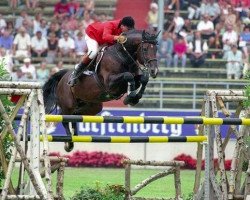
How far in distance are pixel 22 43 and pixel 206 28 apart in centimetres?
508

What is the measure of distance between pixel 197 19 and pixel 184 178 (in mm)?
9598

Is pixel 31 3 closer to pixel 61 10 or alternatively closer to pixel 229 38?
pixel 61 10

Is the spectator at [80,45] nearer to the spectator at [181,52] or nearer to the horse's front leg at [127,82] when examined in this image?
the spectator at [181,52]

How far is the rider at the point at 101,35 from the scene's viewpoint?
15.4 m

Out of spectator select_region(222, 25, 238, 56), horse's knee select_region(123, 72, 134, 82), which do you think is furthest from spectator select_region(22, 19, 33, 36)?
horse's knee select_region(123, 72, 134, 82)

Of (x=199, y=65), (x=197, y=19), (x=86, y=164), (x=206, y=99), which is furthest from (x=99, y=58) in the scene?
(x=197, y=19)

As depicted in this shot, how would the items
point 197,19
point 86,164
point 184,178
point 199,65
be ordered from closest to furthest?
point 184,178 → point 86,164 → point 199,65 → point 197,19

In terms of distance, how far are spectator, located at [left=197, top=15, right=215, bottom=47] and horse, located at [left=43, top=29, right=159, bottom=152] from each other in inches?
445

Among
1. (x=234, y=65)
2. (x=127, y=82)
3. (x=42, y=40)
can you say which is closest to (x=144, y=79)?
(x=127, y=82)

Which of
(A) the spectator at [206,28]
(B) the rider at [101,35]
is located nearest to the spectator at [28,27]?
(A) the spectator at [206,28]

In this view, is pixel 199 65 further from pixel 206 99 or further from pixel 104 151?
pixel 206 99

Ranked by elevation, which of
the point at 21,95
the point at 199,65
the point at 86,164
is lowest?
the point at 86,164

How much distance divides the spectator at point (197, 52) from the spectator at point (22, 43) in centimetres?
430

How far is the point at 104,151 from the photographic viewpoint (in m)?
23.3
